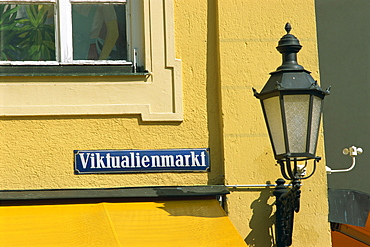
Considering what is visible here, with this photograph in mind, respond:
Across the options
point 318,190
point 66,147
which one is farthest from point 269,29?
point 66,147

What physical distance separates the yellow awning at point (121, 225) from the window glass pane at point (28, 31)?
152 centimetres

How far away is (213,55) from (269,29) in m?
0.59

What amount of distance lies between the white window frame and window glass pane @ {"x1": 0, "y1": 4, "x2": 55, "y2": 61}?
31cm

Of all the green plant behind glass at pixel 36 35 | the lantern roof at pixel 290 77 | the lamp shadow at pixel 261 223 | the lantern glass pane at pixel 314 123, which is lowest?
the lamp shadow at pixel 261 223

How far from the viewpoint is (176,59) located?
629 cm

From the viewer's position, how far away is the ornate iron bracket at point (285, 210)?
17.2 ft

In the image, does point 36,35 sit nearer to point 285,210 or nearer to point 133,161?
point 133,161

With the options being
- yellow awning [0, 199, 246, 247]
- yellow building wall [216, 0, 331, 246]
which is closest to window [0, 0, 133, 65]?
yellow building wall [216, 0, 331, 246]

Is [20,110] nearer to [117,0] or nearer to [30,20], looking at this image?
[30,20]

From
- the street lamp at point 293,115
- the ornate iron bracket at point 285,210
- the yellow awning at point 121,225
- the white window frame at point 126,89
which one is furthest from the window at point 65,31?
the ornate iron bracket at point 285,210

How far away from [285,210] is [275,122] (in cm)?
90

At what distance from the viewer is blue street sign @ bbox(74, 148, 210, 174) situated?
6086mm

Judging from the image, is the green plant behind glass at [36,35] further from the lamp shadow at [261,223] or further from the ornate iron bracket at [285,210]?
the ornate iron bracket at [285,210]

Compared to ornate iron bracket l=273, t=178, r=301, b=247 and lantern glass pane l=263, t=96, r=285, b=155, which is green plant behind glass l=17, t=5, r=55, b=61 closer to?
lantern glass pane l=263, t=96, r=285, b=155
